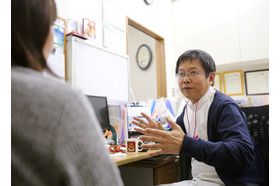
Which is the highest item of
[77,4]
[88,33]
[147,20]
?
[147,20]

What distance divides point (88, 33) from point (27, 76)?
1829 mm

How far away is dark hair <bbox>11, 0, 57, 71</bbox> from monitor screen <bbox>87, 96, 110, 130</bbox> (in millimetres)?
1331

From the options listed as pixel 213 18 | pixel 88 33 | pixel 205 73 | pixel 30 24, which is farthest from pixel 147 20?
pixel 30 24

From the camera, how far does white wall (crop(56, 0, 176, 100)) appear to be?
2.05 metres

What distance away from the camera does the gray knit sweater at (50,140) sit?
37cm

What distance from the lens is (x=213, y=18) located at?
3.45 meters

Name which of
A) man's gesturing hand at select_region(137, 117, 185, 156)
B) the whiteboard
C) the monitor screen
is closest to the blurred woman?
man's gesturing hand at select_region(137, 117, 185, 156)

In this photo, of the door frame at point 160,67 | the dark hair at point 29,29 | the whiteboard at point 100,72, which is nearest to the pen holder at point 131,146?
the whiteboard at point 100,72

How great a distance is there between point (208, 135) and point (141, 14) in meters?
2.26

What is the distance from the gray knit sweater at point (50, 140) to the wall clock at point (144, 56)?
3647 mm

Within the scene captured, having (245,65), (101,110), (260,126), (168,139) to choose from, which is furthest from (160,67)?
(168,139)

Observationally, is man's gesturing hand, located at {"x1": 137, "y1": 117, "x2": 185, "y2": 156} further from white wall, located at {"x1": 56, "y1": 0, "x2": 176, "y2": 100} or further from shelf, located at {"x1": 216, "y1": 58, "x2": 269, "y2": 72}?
shelf, located at {"x1": 216, "y1": 58, "x2": 269, "y2": 72}

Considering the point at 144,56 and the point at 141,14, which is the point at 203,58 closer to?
the point at 141,14
